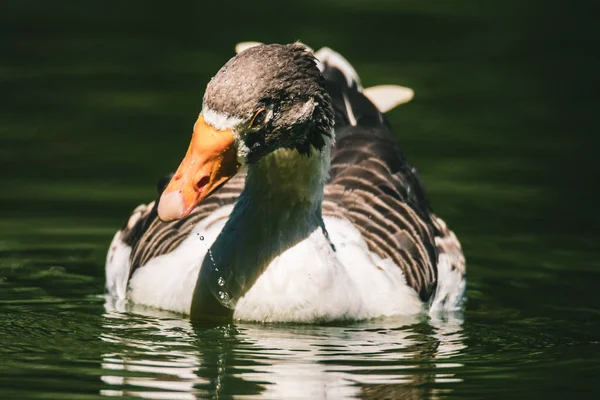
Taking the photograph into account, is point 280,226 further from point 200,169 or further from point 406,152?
point 406,152

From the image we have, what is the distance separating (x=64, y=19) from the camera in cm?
2106

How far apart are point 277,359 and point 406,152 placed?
275 inches

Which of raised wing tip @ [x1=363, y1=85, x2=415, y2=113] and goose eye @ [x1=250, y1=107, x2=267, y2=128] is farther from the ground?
raised wing tip @ [x1=363, y1=85, x2=415, y2=113]

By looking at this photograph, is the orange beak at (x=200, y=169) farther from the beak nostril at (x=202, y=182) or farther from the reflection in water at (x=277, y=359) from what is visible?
the reflection in water at (x=277, y=359)

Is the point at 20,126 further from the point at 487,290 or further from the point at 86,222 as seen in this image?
the point at 487,290

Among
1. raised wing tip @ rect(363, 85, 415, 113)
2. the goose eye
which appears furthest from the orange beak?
raised wing tip @ rect(363, 85, 415, 113)

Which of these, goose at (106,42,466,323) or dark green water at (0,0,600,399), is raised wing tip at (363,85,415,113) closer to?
dark green water at (0,0,600,399)

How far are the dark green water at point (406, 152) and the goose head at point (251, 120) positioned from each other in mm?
1193

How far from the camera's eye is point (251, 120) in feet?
32.8

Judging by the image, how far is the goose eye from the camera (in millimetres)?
10016

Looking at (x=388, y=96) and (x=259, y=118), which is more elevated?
(x=388, y=96)

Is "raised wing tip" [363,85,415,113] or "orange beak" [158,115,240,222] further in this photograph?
"raised wing tip" [363,85,415,113]

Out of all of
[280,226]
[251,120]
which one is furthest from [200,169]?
[280,226]

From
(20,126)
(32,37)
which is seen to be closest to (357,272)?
(20,126)
